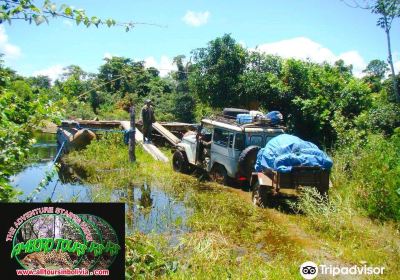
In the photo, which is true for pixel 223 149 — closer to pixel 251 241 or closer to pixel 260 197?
pixel 260 197

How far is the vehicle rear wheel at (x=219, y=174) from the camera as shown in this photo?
35.8ft

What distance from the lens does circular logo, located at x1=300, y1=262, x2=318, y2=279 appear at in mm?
5113

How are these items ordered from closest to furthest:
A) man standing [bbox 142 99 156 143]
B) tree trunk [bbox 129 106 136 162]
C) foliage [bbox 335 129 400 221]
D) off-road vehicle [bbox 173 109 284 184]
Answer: foliage [bbox 335 129 400 221] → off-road vehicle [bbox 173 109 284 184] → tree trunk [bbox 129 106 136 162] → man standing [bbox 142 99 156 143]

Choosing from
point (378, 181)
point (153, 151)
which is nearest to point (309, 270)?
point (378, 181)

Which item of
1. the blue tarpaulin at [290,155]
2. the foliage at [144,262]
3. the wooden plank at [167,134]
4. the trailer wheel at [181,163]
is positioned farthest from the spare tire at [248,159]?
the wooden plank at [167,134]

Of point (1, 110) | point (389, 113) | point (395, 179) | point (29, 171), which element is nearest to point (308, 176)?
point (395, 179)

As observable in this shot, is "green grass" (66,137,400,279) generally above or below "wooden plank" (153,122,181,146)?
below

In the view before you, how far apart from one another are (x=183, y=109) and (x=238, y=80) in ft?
28.7

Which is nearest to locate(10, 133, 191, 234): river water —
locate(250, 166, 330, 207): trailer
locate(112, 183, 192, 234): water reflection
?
locate(112, 183, 192, 234): water reflection

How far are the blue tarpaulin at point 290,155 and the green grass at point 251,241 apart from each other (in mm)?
945

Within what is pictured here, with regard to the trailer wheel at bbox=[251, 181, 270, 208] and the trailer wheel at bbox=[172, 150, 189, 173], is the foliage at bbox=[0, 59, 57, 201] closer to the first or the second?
the trailer wheel at bbox=[251, 181, 270, 208]

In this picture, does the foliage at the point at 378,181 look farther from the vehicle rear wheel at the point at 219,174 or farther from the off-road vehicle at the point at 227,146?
the vehicle rear wheel at the point at 219,174

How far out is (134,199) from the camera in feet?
31.6

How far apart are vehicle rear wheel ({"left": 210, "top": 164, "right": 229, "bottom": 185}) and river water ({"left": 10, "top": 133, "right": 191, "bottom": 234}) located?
1.86 meters
